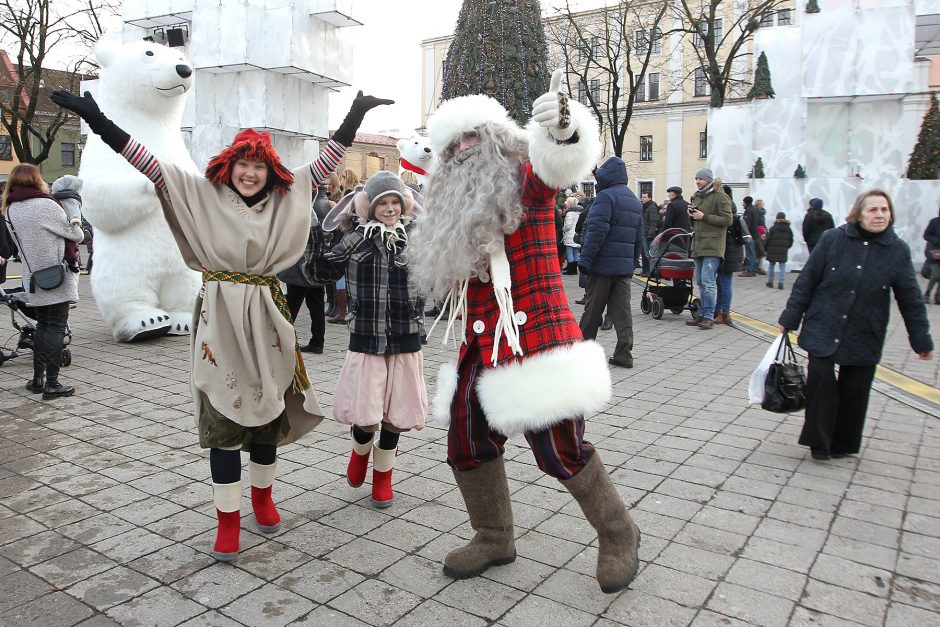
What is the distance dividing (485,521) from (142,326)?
6.18 metres

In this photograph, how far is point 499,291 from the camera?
283 centimetres

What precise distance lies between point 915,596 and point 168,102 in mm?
8115

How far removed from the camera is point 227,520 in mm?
3275

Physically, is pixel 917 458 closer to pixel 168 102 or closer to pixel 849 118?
pixel 168 102

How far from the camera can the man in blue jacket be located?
24.1ft

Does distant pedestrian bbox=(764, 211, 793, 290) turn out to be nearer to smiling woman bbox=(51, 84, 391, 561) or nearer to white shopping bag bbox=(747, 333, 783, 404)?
white shopping bag bbox=(747, 333, 783, 404)

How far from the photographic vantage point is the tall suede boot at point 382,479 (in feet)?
12.7

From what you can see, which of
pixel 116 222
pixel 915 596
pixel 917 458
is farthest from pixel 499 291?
pixel 116 222

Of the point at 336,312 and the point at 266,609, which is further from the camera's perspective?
the point at 336,312

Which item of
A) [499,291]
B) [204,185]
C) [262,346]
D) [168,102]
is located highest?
[168,102]

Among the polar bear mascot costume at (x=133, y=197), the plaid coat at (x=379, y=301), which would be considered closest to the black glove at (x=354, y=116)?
the plaid coat at (x=379, y=301)

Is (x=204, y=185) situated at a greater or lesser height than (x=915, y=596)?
greater

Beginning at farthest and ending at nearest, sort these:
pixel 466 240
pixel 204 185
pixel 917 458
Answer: pixel 917 458
pixel 204 185
pixel 466 240

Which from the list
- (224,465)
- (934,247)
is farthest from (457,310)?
(934,247)
